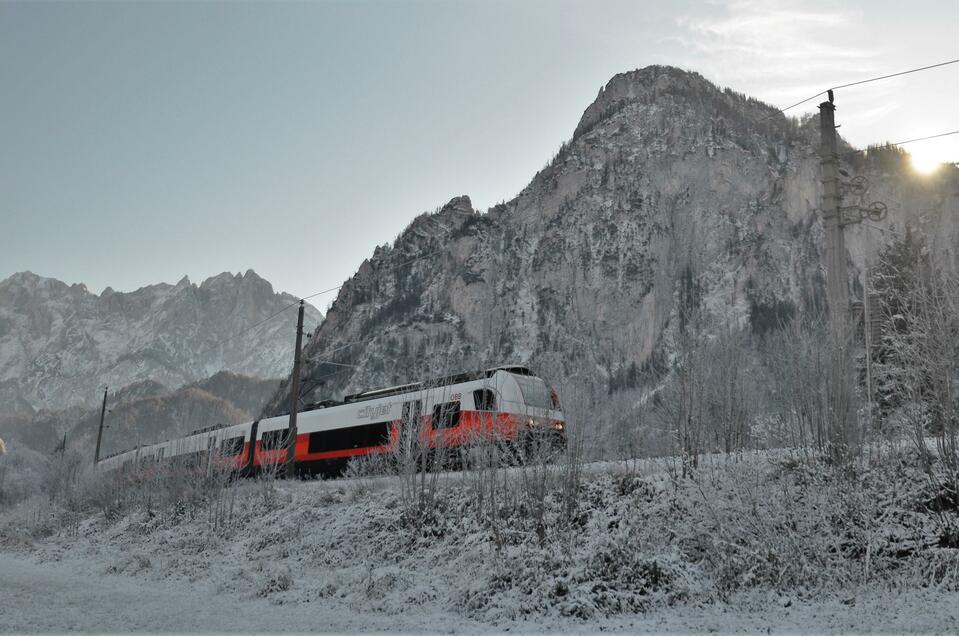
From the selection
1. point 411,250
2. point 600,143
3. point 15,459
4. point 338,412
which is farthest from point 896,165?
point 15,459

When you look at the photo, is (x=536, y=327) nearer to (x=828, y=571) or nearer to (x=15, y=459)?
(x=15, y=459)

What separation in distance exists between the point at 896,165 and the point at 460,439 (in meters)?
134

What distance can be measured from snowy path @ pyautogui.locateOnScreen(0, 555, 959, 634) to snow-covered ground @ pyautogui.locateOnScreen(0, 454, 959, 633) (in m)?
0.04

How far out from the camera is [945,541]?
1097 centimetres

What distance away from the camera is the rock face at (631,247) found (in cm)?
11144

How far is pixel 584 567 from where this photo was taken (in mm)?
12844

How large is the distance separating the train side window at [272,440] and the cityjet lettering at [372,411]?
4.48 meters

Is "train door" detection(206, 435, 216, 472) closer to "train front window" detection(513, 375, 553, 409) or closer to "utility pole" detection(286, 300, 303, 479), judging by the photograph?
"utility pole" detection(286, 300, 303, 479)

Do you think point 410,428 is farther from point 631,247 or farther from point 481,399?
point 631,247

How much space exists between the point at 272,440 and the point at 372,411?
21.3 feet

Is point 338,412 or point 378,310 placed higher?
point 378,310

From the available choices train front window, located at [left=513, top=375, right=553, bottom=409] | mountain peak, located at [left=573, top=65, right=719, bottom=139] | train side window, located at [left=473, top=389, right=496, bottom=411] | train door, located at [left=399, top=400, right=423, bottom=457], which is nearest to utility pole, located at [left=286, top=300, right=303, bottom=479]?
train door, located at [left=399, top=400, right=423, bottom=457]

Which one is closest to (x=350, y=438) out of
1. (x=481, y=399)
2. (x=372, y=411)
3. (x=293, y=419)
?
(x=372, y=411)

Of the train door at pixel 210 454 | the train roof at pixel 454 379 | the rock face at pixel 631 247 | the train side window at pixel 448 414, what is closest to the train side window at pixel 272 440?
the train door at pixel 210 454
